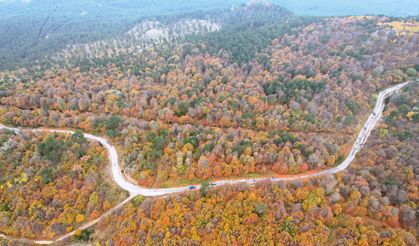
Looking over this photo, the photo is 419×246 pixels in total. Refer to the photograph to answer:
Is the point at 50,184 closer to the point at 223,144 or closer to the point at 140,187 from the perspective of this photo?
the point at 140,187

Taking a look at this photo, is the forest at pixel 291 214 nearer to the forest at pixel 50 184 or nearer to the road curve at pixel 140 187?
the road curve at pixel 140 187

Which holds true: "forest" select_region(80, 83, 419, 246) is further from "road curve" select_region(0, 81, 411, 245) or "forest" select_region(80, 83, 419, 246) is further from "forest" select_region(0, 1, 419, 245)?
"road curve" select_region(0, 81, 411, 245)

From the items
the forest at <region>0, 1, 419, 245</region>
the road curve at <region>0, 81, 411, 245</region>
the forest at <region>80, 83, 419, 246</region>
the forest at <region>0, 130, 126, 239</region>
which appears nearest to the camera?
the forest at <region>80, 83, 419, 246</region>

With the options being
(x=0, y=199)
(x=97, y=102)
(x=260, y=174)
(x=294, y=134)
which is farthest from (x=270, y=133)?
(x=0, y=199)

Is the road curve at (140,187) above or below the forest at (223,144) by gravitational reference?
below

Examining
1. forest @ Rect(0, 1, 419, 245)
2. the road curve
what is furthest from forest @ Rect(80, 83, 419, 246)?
the road curve

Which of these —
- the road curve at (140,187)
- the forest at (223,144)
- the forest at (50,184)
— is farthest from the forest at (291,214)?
the forest at (50,184)

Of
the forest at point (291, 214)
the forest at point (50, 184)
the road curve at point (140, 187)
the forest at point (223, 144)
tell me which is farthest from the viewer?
the road curve at point (140, 187)

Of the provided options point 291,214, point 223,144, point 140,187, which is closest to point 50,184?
point 140,187

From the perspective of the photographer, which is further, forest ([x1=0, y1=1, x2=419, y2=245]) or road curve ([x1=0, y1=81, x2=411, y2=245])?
road curve ([x1=0, y1=81, x2=411, y2=245])
